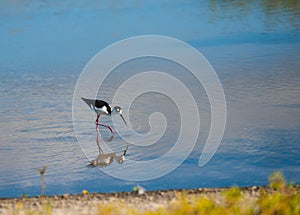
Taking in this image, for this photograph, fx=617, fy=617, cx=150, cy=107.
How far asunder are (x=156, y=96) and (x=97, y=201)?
5.34 meters

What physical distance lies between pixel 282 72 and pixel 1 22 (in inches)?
498

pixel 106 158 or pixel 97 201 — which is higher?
pixel 106 158

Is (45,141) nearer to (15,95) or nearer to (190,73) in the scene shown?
(15,95)

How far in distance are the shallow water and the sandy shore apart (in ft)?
2.62

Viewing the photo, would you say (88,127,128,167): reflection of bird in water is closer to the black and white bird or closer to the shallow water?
the shallow water

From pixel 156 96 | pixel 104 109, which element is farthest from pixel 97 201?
pixel 156 96

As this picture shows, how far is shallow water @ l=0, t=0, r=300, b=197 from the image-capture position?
8273 millimetres

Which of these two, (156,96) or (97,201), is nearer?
(97,201)

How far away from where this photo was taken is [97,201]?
6.66 meters

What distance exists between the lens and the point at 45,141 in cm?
974

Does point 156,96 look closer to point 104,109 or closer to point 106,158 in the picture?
point 104,109

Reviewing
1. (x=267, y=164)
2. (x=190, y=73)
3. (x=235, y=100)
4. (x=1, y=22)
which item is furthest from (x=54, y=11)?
(x=267, y=164)

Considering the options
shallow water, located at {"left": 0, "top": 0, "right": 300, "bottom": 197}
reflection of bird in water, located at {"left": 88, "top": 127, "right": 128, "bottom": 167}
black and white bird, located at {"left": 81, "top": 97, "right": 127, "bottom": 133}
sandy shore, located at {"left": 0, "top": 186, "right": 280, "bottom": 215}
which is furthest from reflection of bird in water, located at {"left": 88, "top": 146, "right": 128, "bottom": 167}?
sandy shore, located at {"left": 0, "top": 186, "right": 280, "bottom": 215}

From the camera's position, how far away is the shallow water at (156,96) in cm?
827
